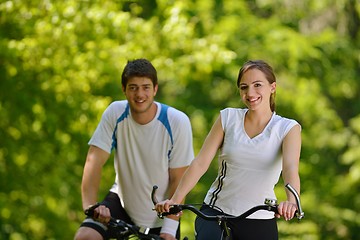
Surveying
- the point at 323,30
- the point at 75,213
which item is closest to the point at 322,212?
the point at 323,30

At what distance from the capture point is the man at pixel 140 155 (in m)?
7.59

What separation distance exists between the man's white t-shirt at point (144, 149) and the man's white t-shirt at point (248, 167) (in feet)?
3.44

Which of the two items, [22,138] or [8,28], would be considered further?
[22,138]

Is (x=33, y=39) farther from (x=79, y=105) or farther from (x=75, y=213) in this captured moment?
(x=75, y=213)

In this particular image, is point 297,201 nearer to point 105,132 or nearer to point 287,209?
point 287,209

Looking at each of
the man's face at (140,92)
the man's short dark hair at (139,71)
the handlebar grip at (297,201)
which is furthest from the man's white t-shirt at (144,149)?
the handlebar grip at (297,201)

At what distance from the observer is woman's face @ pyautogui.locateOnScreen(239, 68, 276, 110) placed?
21.3ft

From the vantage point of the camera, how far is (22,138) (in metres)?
15.4

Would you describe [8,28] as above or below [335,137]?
below

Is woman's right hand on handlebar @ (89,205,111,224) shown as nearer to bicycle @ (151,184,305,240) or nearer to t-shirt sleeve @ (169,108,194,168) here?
t-shirt sleeve @ (169,108,194,168)

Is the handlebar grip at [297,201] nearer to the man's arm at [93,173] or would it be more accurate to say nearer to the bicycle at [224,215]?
the bicycle at [224,215]

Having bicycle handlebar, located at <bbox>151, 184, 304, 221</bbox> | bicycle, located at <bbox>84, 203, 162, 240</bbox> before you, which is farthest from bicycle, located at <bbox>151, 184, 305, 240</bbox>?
bicycle, located at <bbox>84, 203, 162, 240</bbox>

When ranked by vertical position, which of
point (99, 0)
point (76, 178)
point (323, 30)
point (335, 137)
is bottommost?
point (76, 178)

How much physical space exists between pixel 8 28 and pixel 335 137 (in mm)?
10457
